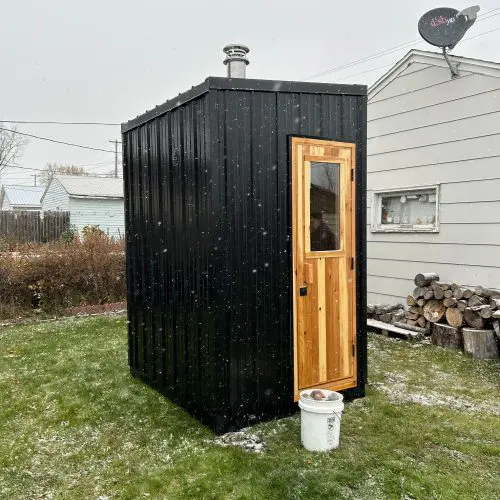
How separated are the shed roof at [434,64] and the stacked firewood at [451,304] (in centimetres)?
244

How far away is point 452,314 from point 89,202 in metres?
15.5

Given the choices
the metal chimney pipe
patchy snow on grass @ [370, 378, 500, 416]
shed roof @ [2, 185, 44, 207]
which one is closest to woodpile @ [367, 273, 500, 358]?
patchy snow on grass @ [370, 378, 500, 416]

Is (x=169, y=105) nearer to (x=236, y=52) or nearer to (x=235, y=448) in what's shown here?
(x=236, y=52)

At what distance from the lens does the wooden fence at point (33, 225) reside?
15.1 meters

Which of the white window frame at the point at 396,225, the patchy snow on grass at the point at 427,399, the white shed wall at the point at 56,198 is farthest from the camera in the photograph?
the white shed wall at the point at 56,198

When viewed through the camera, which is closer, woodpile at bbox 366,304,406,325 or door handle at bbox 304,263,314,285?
door handle at bbox 304,263,314,285

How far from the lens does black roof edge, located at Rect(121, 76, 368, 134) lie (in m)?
3.14

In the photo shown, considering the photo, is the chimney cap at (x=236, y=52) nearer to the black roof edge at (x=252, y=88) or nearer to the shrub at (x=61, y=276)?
the black roof edge at (x=252, y=88)

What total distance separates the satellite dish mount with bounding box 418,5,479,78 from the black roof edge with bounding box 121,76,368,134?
Result: 2411 mm

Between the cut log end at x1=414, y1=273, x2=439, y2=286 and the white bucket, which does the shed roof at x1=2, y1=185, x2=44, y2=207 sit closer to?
the cut log end at x1=414, y1=273, x2=439, y2=286

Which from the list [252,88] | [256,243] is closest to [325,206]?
[256,243]

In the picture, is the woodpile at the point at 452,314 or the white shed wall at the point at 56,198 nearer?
the woodpile at the point at 452,314

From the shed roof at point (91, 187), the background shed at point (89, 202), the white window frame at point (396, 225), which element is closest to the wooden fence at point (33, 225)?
the background shed at point (89, 202)

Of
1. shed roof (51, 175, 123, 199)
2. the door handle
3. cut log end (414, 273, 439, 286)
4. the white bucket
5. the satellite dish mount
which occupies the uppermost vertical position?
the satellite dish mount
